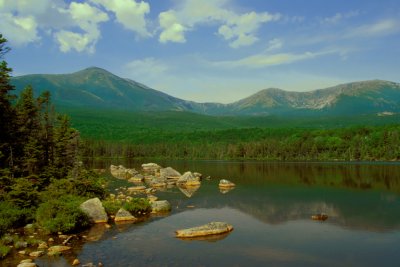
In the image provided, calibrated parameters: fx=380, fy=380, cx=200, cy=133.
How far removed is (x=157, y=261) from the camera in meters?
30.1

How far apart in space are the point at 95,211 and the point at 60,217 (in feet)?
19.4

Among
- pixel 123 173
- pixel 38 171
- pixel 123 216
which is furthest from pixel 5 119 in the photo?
pixel 123 173

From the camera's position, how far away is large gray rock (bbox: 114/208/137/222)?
146ft

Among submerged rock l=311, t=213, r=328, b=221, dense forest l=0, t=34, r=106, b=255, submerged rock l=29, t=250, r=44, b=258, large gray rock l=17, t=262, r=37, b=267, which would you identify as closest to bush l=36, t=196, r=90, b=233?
dense forest l=0, t=34, r=106, b=255

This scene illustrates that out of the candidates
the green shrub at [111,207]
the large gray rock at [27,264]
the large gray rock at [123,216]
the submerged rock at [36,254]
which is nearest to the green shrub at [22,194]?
the green shrub at [111,207]

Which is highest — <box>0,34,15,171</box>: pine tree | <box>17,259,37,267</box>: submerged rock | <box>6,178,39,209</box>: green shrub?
<box>0,34,15,171</box>: pine tree

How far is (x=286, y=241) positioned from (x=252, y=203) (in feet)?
70.4

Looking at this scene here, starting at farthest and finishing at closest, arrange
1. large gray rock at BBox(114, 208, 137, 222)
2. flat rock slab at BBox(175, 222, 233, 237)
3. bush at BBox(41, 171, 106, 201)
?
bush at BBox(41, 171, 106, 201) < large gray rock at BBox(114, 208, 137, 222) < flat rock slab at BBox(175, 222, 233, 237)

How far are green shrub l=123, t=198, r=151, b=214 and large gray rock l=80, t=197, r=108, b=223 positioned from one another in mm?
4826

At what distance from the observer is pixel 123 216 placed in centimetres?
4484

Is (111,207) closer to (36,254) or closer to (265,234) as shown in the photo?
(36,254)

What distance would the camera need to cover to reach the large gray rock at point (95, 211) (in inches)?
1698

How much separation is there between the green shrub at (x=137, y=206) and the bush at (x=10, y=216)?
1281 cm

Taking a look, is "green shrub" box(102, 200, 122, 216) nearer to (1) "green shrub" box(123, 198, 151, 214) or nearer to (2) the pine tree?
(1) "green shrub" box(123, 198, 151, 214)
